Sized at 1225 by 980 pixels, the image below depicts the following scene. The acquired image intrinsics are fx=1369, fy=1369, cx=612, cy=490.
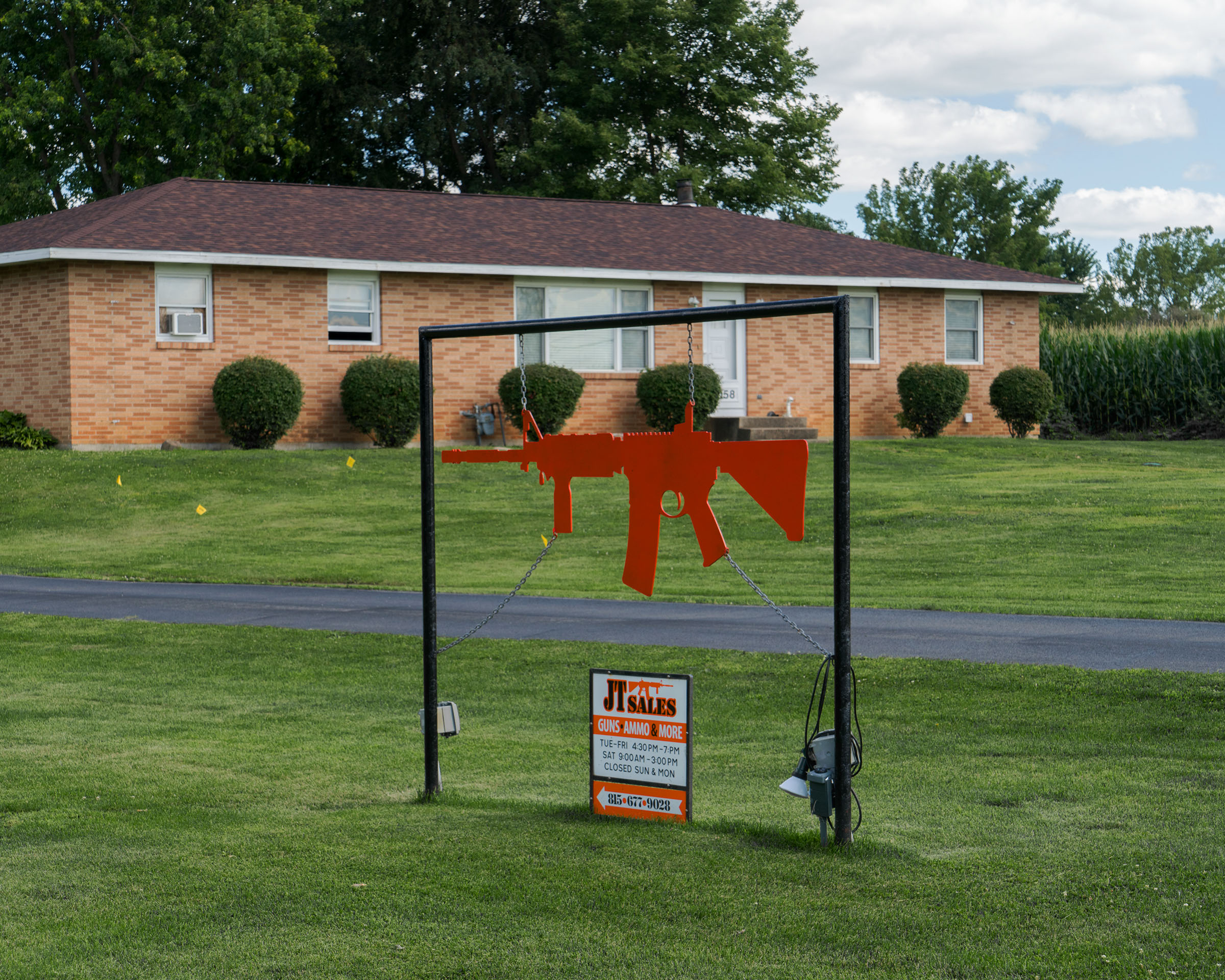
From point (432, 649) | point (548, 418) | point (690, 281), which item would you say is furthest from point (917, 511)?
point (432, 649)

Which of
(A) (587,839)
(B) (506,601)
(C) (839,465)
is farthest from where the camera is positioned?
(B) (506,601)

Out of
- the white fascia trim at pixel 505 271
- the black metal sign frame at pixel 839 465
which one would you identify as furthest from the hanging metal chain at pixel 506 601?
the white fascia trim at pixel 505 271

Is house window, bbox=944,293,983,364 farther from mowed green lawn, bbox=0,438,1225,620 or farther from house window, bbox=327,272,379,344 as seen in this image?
house window, bbox=327,272,379,344

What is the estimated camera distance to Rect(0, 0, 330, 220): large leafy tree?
37.6m

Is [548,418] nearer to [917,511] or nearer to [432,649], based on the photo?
[917,511]

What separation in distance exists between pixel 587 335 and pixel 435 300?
3204 mm

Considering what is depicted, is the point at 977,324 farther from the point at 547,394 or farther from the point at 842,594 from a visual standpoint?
the point at 842,594

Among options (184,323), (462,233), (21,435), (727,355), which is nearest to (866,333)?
(727,355)

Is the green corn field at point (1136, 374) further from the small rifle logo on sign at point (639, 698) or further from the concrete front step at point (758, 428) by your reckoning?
the small rifle logo on sign at point (639, 698)

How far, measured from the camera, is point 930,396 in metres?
29.4

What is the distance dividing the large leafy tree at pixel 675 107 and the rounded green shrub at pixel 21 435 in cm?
2023

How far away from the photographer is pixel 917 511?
19.1 m

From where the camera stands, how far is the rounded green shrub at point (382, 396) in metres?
25.4

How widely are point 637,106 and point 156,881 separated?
1624 inches
